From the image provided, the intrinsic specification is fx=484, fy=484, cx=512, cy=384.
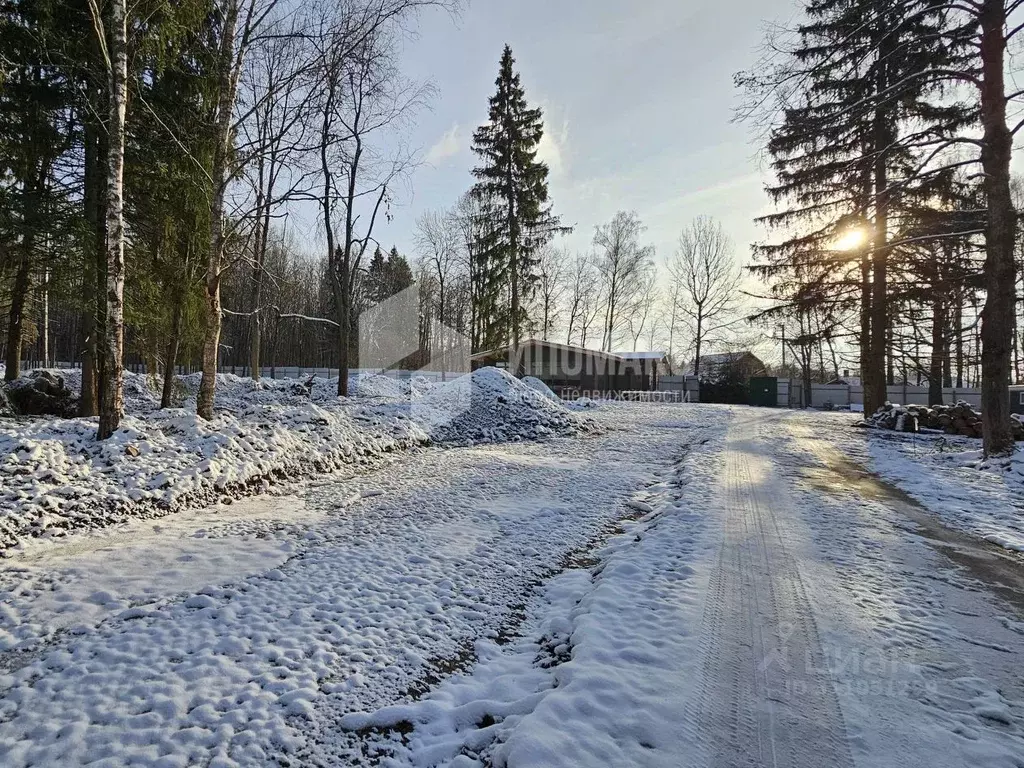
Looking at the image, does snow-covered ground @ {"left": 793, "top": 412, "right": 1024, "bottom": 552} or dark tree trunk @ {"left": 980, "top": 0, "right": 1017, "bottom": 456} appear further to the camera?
dark tree trunk @ {"left": 980, "top": 0, "right": 1017, "bottom": 456}

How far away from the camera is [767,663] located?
103 inches

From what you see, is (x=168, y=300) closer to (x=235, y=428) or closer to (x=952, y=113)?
(x=235, y=428)

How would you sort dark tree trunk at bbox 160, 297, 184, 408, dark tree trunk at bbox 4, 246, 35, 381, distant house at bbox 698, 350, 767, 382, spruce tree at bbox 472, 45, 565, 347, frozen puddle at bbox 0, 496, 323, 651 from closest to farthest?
frozen puddle at bbox 0, 496, 323, 651, dark tree trunk at bbox 4, 246, 35, 381, dark tree trunk at bbox 160, 297, 184, 408, spruce tree at bbox 472, 45, 565, 347, distant house at bbox 698, 350, 767, 382

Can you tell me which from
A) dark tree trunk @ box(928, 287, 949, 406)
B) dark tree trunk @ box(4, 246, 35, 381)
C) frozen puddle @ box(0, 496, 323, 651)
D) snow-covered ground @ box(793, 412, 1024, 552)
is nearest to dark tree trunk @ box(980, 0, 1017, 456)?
snow-covered ground @ box(793, 412, 1024, 552)

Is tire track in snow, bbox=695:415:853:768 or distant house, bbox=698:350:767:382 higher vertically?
distant house, bbox=698:350:767:382

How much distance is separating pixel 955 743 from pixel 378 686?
8.69 feet

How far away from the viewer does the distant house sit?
33125 millimetres

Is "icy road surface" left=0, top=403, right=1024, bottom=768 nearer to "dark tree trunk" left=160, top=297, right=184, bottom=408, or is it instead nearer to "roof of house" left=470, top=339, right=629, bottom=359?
"dark tree trunk" left=160, top=297, right=184, bottom=408

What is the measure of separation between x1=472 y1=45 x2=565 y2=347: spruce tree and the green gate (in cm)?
1747

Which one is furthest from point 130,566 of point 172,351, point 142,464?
point 172,351

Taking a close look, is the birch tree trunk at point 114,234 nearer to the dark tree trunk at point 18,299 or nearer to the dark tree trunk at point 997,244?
the dark tree trunk at point 18,299

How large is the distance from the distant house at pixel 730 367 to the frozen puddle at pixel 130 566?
32.6 m

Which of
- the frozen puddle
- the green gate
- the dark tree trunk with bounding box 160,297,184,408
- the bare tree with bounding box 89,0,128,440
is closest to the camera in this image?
the frozen puddle

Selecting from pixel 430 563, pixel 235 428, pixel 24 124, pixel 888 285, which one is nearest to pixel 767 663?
pixel 430 563
